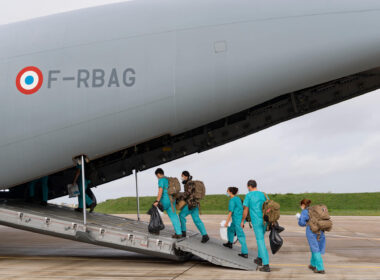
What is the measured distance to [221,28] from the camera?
1044cm

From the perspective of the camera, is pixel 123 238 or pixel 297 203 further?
pixel 297 203

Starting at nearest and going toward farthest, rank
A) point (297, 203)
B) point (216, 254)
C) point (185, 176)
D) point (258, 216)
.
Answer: point (258, 216)
point (216, 254)
point (185, 176)
point (297, 203)

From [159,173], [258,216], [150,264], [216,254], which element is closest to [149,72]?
[159,173]

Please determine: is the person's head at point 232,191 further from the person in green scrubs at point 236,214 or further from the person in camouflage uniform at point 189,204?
the person in camouflage uniform at point 189,204

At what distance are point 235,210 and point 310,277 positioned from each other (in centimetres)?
227

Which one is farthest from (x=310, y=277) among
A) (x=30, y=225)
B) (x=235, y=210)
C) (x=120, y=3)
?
(x=120, y=3)

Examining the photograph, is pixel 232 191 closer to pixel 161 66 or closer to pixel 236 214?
pixel 236 214

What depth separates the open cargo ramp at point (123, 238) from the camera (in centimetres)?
989

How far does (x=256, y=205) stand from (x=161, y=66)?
4.04m

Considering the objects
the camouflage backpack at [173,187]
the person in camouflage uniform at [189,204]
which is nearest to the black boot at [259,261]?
the person in camouflage uniform at [189,204]

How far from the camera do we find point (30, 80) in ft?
35.2

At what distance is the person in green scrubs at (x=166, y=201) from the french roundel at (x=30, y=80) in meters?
3.75

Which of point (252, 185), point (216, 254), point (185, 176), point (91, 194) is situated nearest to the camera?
point (252, 185)

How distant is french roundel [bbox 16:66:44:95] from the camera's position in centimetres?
1067
